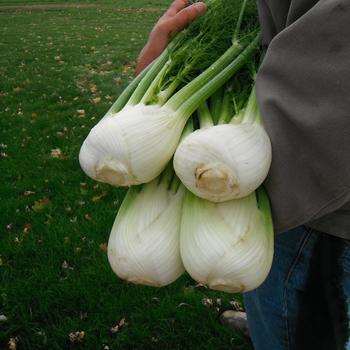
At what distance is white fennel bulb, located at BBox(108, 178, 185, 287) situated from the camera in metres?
1.19

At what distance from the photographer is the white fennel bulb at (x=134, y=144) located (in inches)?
43.6

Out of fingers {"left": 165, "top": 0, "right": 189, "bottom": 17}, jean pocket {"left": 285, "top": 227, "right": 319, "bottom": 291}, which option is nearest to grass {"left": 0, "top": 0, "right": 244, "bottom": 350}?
jean pocket {"left": 285, "top": 227, "right": 319, "bottom": 291}

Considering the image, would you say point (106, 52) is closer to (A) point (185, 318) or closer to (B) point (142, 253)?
(A) point (185, 318)

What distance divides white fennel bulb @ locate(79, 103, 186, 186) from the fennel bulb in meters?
0.06

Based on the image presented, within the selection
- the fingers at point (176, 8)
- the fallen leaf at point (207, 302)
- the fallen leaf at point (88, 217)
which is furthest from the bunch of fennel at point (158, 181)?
the fallen leaf at point (88, 217)

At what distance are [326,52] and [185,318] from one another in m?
2.08

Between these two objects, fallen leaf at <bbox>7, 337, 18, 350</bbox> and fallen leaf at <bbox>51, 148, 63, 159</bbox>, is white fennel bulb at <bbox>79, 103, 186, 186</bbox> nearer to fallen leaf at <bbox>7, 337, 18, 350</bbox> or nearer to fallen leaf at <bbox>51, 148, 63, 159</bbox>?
fallen leaf at <bbox>7, 337, 18, 350</bbox>

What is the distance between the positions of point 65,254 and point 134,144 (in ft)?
7.86

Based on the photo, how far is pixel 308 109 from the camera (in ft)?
3.55

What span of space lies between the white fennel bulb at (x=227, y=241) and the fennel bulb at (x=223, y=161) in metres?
0.05

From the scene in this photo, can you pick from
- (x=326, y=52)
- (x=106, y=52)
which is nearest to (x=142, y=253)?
(x=326, y=52)

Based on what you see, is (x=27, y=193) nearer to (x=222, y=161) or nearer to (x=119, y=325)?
(x=119, y=325)

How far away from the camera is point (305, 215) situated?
1161 millimetres

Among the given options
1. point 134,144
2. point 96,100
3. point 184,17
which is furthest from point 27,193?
point 134,144
